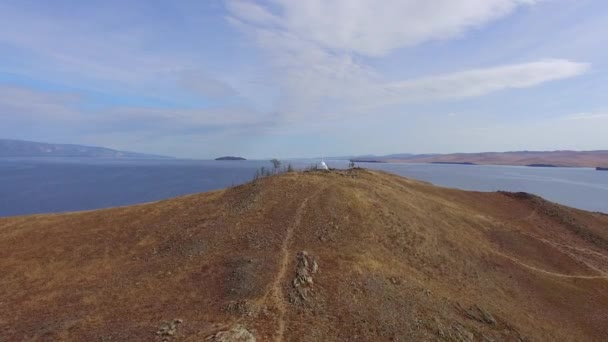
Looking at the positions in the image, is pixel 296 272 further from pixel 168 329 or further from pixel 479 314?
pixel 479 314

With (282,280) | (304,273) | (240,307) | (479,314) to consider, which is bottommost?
(479,314)

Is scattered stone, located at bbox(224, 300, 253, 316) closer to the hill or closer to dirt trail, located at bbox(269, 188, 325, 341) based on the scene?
the hill

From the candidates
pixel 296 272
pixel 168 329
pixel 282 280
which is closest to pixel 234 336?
pixel 168 329

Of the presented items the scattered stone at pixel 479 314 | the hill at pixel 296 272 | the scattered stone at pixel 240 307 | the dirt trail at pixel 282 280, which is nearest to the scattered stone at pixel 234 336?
the hill at pixel 296 272

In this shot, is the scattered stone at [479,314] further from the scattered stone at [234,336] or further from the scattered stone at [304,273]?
the scattered stone at [234,336]

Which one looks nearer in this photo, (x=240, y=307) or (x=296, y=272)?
(x=240, y=307)

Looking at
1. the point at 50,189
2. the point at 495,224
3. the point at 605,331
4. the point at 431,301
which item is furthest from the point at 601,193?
the point at 50,189

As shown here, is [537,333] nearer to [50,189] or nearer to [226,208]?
[226,208]
